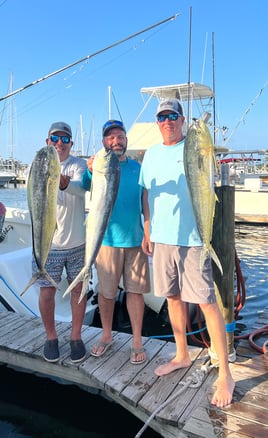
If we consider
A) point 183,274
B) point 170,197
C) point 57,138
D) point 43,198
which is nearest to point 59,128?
point 57,138

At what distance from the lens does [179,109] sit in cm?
275

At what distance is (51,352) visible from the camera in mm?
3381

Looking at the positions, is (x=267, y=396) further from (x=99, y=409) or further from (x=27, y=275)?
(x=27, y=275)

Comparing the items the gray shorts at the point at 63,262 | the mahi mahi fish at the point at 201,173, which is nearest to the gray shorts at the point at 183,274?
the mahi mahi fish at the point at 201,173

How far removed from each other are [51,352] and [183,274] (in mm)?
1528

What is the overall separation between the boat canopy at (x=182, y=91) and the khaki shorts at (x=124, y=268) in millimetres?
14392

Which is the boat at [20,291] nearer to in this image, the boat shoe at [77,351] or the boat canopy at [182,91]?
the boat shoe at [77,351]

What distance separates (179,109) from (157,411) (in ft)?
7.33

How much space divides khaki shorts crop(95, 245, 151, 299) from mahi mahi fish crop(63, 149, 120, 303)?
449 millimetres

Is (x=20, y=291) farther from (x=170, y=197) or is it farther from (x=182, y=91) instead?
(x=182, y=91)

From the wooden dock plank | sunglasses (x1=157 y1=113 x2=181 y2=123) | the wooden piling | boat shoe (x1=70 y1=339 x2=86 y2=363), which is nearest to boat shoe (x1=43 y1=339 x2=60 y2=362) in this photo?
boat shoe (x1=70 y1=339 x2=86 y2=363)

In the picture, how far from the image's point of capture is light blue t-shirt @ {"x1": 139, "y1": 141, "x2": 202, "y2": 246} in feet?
8.86

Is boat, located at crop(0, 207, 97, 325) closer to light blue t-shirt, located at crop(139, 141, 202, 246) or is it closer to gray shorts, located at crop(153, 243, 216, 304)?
gray shorts, located at crop(153, 243, 216, 304)

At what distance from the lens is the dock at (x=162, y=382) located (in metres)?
2.42
